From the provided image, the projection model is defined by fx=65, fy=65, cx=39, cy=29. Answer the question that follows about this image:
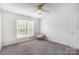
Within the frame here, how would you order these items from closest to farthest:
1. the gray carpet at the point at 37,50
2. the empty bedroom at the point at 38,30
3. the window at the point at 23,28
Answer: the gray carpet at the point at 37,50, the window at the point at 23,28, the empty bedroom at the point at 38,30

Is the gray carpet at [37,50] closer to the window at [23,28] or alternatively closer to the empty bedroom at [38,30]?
the empty bedroom at [38,30]

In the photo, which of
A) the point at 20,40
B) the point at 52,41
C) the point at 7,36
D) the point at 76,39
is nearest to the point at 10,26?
the point at 7,36

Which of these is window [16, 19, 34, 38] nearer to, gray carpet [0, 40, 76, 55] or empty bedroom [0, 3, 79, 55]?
empty bedroom [0, 3, 79, 55]

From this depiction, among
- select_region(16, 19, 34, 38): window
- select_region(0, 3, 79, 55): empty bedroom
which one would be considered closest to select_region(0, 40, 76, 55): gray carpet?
select_region(0, 3, 79, 55): empty bedroom

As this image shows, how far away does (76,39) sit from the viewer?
6.73 ft

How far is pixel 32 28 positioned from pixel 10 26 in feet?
3.53

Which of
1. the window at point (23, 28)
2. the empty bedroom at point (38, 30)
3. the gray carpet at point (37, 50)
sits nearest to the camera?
the gray carpet at point (37, 50)

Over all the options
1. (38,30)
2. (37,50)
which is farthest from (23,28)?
(38,30)

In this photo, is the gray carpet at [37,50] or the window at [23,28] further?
the window at [23,28]

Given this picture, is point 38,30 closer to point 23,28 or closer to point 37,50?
point 23,28

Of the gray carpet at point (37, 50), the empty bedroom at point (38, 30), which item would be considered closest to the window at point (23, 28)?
the empty bedroom at point (38, 30)

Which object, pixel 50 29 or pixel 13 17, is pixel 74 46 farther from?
pixel 13 17

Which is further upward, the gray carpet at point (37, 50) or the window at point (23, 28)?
the window at point (23, 28)

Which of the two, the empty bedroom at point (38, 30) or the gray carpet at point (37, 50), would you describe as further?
the empty bedroom at point (38, 30)
